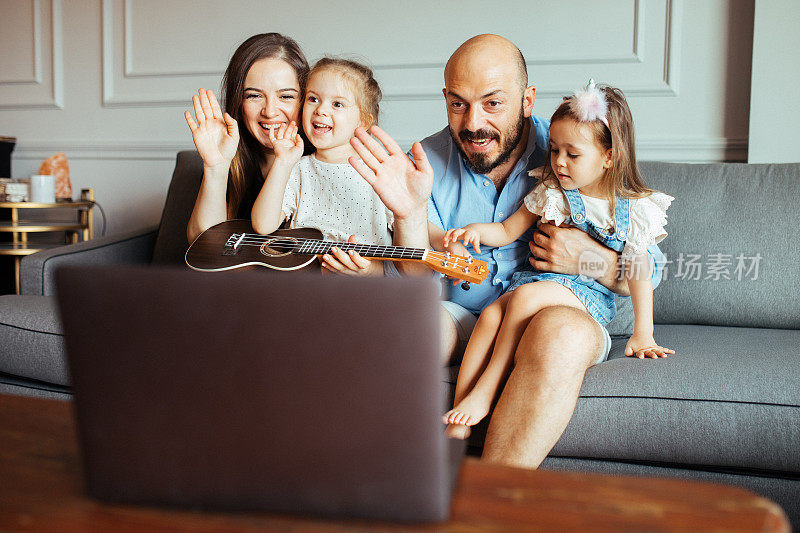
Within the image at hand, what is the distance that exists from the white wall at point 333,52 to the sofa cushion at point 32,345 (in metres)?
1.27

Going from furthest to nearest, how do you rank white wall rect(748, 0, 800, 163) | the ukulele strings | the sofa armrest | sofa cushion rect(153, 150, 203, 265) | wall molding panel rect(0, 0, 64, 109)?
wall molding panel rect(0, 0, 64, 109) < sofa cushion rect(153, 150, 203, 265) < white wall rect(748, 0, 800, 163) < the sofa armrest < the ukulele strings

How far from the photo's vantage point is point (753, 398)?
47.7 inches

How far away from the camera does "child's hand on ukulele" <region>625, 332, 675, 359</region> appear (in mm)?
1402

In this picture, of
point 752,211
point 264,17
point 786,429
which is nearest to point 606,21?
point 752,211

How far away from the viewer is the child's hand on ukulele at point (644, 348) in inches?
55.2

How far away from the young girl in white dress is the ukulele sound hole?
0.07 meters

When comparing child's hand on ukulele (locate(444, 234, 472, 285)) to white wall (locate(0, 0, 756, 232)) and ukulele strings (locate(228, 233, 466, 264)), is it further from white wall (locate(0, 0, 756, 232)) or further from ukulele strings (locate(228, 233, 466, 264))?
white wall (locate(0, 0, 756, 232))

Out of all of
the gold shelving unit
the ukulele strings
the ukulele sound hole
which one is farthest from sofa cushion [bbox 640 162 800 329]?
the gold shelving unit

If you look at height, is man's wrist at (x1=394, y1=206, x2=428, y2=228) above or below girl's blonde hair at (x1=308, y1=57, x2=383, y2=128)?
below

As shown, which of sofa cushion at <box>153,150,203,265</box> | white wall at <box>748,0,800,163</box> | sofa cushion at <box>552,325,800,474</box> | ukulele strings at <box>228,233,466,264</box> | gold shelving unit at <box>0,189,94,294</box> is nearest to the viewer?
sofa cushion at <box>552,325,800,474</box>

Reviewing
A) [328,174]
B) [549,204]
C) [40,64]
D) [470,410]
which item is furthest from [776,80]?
[40,64]

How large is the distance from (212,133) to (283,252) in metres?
0.41

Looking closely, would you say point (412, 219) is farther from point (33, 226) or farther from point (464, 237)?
point (33, 226)

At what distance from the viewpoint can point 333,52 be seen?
8.30ft
